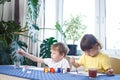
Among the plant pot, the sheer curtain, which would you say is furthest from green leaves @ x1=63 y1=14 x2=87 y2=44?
the sheer curtain

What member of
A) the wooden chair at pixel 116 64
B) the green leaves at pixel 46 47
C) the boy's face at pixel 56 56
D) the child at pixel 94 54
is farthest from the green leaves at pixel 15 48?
the wooden chair at pixel 116 64

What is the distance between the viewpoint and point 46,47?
338 centimetres

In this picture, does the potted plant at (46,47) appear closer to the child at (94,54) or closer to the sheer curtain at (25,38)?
the sheer curtain at (25,38)

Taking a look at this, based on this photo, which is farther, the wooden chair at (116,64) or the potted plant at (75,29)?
the potted plant at (75,29)

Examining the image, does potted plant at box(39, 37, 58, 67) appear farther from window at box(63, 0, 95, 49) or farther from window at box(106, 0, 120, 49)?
window at box(106, 0, 120, 49)

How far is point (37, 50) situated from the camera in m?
3.62

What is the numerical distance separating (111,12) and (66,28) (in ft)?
2.51

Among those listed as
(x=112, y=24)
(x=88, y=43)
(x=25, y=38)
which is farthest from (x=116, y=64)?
(x=25, y=38)

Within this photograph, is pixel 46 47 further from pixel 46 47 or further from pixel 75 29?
pixel 75 29

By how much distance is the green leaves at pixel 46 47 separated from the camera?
3.36 m

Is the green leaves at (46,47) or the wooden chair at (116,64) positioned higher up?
the green leaves at (46,47)

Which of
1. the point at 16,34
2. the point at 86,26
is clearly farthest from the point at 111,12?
the point at 16,34

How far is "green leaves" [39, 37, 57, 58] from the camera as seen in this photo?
3363mm

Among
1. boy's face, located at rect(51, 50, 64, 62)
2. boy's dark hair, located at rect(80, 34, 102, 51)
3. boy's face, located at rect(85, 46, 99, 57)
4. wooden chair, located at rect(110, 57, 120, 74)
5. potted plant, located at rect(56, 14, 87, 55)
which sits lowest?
wooden chair, located at rect(110, 57, 120, 74)
